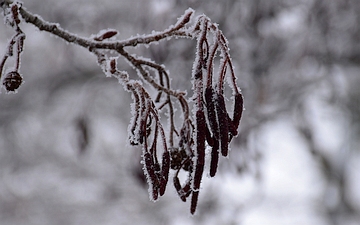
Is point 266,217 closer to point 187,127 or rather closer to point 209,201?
point 209,201

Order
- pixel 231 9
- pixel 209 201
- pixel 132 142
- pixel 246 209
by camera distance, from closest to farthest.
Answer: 1. pixel 132 142
2. pixel 231 9
3. pixel 209 201
4. pixel 246 209

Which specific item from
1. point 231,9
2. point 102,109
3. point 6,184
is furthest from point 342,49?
point 6,184

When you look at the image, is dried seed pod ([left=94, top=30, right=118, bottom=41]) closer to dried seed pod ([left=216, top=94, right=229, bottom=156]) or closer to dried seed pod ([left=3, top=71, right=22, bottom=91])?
dried seed pod ([left=3, top=71, right=22, bottom=91])

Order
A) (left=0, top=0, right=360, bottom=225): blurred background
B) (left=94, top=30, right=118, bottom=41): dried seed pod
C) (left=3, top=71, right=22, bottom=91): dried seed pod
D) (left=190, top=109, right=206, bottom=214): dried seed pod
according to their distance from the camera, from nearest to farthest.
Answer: (left=190, top=109, right=206, bottom=214): dried seed pod
(left=3, top=71, right=22, bottom=91): dried seed pod
(left=94, top=30, right=118, bottom=41): dried seed pod
(left=0, top=0, right=360, bottom=225): blurred background

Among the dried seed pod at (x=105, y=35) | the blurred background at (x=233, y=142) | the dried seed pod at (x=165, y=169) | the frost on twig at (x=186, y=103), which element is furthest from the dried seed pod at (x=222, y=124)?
the blurred background at (x=233, y=142)

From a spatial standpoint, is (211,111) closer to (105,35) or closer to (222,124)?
(222,124)

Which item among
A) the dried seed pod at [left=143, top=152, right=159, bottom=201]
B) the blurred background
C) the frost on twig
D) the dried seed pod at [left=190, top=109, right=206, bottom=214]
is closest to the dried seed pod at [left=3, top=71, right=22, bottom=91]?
the frost on twig
